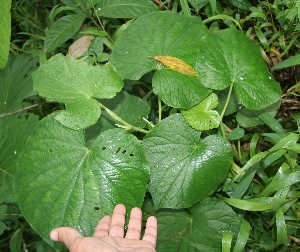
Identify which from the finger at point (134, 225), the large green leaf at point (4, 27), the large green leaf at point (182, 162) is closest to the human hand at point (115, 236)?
the finger at point (134, 225)

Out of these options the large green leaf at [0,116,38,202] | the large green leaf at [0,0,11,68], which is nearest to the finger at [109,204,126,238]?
the large green leaf at [0,116,38,202]

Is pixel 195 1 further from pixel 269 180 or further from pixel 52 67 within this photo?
pixel 269 180

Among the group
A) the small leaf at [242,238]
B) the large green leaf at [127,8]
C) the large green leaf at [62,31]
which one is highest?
the large green leaf at [127,8]

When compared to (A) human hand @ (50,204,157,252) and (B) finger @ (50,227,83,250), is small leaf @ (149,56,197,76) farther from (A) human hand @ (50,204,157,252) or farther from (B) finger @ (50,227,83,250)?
(B) finger @ (50,227,83,250)

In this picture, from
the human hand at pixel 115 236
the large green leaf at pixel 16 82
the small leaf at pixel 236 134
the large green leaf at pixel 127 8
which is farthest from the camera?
the large green leaf at pixel 16 82

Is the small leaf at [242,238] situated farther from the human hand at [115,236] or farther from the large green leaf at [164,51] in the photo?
the large green leaf at [164,51]

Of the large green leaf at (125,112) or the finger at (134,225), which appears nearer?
the finger at (134,225)
